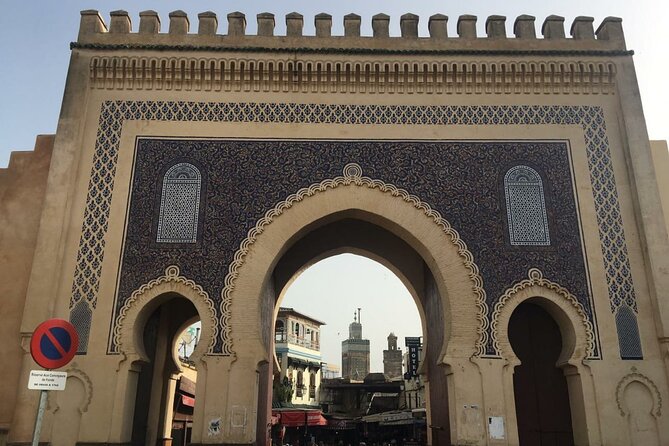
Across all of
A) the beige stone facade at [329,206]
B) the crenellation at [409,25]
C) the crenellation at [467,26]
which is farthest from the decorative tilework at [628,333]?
the crenellation at [409,25]

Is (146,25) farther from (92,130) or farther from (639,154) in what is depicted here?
(639,154)

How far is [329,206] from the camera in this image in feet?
23.4

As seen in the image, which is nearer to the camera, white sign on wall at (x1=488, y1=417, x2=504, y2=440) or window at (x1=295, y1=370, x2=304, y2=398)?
white sign on wall at (x1=488, y1=417, x2=504, y2=440)

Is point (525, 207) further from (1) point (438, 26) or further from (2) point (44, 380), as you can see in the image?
(2) point (44, 380)

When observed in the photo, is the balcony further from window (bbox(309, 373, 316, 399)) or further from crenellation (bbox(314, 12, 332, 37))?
crenellation (bbox(314, 12, 332, 37))

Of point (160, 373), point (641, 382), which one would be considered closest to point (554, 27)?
point (641, 382)

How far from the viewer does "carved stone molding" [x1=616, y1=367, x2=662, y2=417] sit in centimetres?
633

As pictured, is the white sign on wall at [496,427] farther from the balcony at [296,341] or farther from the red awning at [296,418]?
the balcony at [296,341]

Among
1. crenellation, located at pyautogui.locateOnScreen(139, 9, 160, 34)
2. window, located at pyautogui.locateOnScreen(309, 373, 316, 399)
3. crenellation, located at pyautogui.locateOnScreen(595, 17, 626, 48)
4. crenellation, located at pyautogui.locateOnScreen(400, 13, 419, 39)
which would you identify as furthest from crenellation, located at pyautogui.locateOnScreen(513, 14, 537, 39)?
window, located at pyautogui.locateOnScreen(309, 373, 316, 399)

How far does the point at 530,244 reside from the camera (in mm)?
6988

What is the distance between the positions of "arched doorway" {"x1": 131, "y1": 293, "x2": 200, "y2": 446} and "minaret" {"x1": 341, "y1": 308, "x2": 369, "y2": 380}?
2785cm

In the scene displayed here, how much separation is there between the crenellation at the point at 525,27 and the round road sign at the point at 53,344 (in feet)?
21.8

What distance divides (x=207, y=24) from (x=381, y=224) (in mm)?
3498

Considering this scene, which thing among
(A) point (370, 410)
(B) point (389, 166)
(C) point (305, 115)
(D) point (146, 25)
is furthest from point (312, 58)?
(A) point (370, 410)
